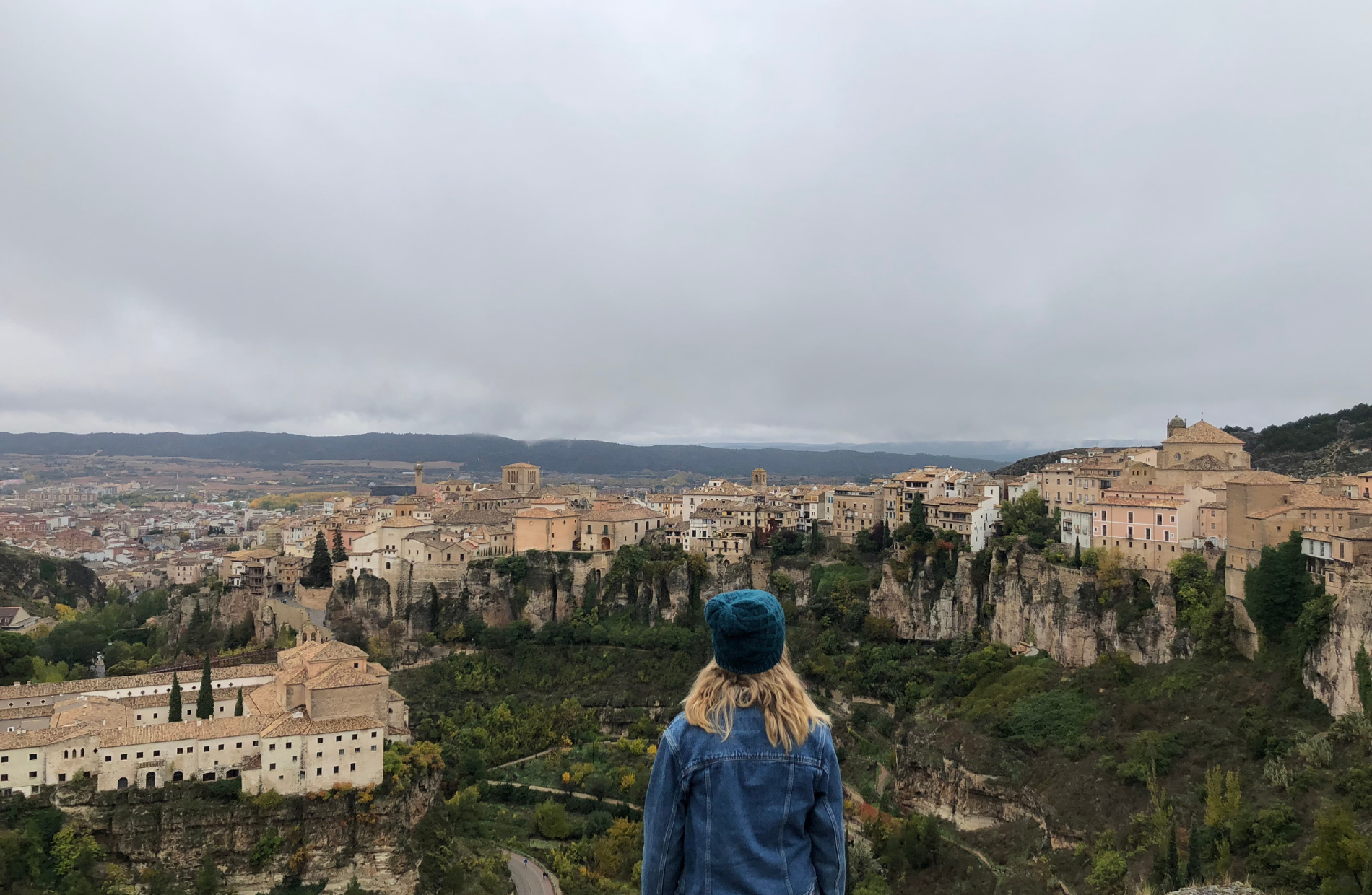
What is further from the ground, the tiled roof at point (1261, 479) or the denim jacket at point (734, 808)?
the tiled roof at point (1261, 479)

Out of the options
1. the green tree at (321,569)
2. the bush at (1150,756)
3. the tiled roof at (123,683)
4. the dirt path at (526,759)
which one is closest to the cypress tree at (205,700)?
the tiled roof at (123,683)

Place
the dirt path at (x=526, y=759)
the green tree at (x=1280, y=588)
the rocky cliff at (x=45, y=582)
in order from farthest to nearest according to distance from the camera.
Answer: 1. the rocky cliff at (x=45, y=582)
2. the dirt path at (x=526, y=759)
3. the green tree at (x=1280, y=588)

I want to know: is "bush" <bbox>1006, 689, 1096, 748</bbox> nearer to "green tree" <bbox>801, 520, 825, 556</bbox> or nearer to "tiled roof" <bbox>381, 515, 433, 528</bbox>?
"green tree" <bbox>801, 520, 825, 556</bbox>

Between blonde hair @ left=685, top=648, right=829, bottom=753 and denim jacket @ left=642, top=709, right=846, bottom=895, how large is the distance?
32 mm

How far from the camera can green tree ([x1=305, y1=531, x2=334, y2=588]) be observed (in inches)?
1898

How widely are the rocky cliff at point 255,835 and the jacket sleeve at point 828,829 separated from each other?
27.1 meters

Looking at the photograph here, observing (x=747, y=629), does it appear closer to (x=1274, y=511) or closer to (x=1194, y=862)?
(x=1194, y=862)

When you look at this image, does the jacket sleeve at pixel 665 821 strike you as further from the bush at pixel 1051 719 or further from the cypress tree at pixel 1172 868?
the bush at pixel 1051 719

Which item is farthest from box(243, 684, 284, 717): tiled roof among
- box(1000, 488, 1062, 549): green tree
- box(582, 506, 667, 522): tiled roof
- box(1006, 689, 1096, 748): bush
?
box(1000, 488, 1062, 549): green tree

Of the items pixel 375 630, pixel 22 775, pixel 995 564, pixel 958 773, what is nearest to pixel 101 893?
pixel 22 775

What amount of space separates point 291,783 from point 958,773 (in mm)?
22109

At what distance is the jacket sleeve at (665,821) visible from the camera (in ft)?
10.1

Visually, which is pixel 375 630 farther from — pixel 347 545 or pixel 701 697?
pixel 701 697

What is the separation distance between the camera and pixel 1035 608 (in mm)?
33719
